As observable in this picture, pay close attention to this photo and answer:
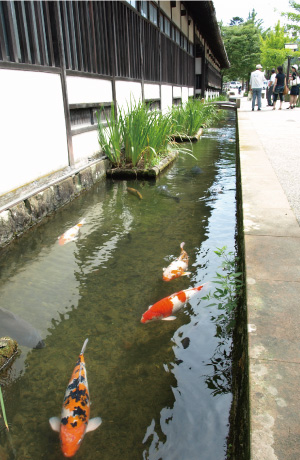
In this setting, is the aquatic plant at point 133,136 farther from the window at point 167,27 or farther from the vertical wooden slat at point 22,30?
the window at point 167,27

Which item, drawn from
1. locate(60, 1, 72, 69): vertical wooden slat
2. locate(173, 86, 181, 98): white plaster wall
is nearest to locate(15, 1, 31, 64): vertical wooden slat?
locate(60, 1, 72, 69): vertical wooden slat

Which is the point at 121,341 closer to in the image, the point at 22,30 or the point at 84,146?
the point at 22,30

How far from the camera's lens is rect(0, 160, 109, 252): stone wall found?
125 inches

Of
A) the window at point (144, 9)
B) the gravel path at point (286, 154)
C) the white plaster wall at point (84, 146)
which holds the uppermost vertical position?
the window at point (144, 9)

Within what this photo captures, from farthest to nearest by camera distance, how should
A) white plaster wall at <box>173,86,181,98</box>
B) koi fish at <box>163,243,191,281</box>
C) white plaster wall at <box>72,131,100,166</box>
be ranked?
1. white plaster wall at <box>173,86,181,98</box>
2. white plaster wall at <box>72,131,100,166</box>
3. koi fish at <box>163,243,191,281</box>

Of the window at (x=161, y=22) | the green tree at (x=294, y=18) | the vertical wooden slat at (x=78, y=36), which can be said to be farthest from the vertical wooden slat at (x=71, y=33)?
the green tree at (x=294, y=18)

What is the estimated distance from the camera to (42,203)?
3.75 meters

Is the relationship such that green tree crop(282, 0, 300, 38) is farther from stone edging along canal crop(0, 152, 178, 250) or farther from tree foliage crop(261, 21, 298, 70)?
stone edging along canal crop(0, 152, 178, 250)

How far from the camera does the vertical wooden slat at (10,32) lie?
325cm

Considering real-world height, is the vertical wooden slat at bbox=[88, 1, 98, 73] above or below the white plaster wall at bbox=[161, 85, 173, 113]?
above

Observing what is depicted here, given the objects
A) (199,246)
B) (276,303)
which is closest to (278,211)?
(199,246)

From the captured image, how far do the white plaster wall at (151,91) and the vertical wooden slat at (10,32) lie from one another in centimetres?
505

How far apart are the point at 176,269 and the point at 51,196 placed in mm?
1912

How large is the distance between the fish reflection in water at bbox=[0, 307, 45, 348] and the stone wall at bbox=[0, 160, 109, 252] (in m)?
1.22
